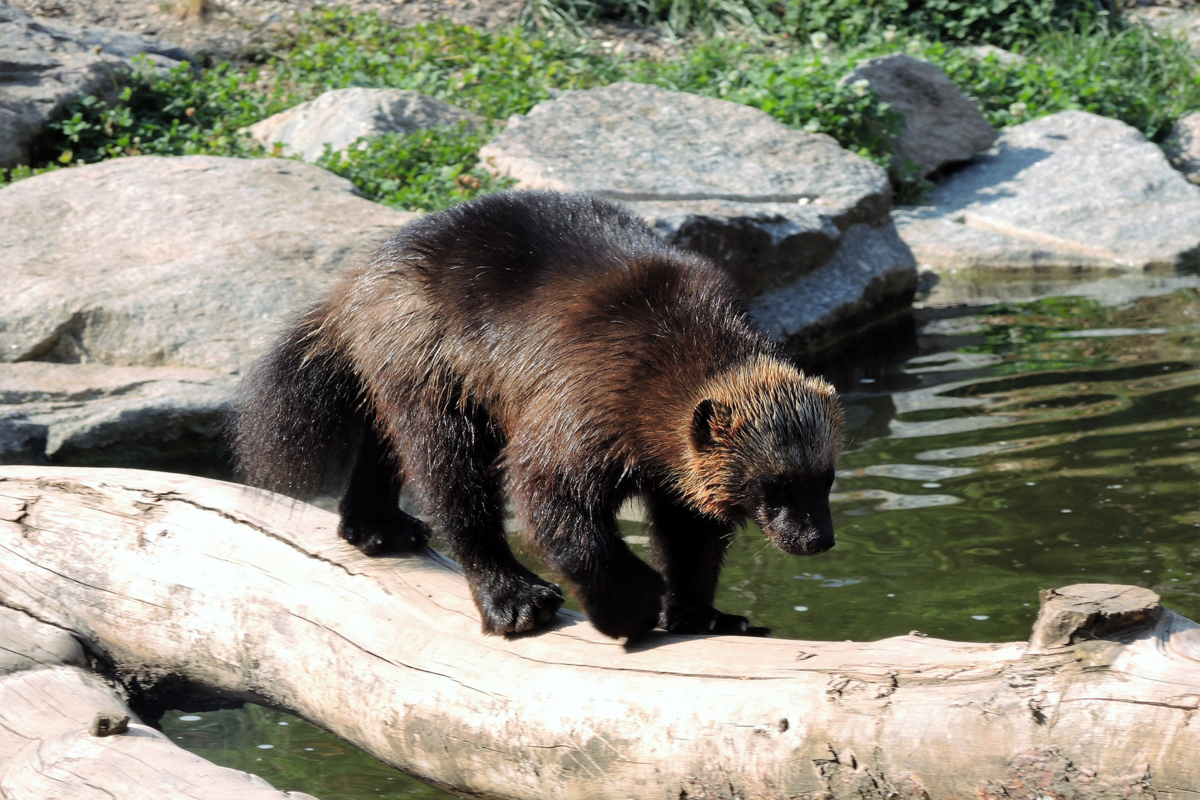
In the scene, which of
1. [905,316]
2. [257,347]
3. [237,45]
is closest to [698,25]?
[237,45]

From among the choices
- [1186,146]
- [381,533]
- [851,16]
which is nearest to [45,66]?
[381,533]

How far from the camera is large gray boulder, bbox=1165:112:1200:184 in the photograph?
12138 mm

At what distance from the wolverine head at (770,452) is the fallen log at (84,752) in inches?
52.9

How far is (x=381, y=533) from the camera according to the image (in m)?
3.87

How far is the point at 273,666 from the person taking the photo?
3707 mm

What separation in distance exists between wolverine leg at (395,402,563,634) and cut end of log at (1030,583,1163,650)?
4.70 feet

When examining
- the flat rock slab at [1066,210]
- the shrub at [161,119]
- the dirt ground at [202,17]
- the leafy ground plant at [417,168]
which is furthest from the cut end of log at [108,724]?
the dirt ground at [202,17]

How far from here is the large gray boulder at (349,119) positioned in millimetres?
8938

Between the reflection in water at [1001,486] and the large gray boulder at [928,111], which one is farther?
the large gray boulder at [928,111]

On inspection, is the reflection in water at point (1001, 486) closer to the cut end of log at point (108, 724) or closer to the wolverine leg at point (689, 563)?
the wolverine leg at point (689, 563)

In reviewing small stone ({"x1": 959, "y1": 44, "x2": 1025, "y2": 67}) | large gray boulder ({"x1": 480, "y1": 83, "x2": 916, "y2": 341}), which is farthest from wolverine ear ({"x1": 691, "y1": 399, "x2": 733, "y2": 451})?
small stone ({"x1": 959, "y1": 44, "x2": 1025, "y2": 67})

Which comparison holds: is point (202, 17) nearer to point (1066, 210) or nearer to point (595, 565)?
point (1066, 210)

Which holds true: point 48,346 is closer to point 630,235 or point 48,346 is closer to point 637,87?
point 630,235

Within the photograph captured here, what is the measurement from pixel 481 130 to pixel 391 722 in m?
6.60
